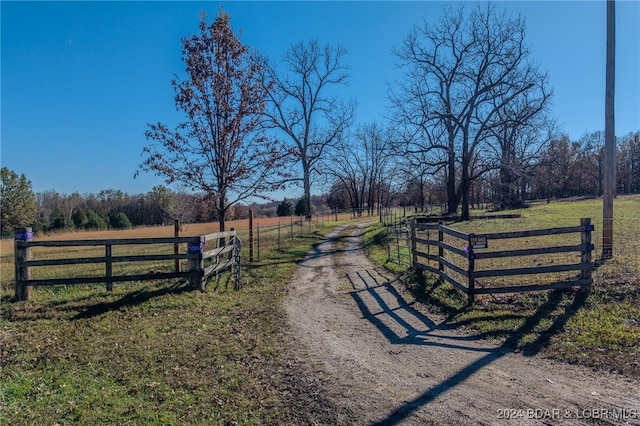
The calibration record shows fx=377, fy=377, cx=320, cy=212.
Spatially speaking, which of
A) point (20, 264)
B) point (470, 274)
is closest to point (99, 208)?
point (20, 264)

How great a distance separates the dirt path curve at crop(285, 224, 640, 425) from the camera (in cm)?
363

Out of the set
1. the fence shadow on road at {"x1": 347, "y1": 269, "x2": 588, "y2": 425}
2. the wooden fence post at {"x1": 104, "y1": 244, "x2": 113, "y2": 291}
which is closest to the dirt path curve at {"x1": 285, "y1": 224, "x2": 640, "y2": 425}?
the fence shadow on road at {"x1": 347, "y1": 269, "x2": 588, "y2": 425}

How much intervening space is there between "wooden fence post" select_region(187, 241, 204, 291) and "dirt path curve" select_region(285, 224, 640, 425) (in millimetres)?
2729

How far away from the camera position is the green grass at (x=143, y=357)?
3896 millimetres

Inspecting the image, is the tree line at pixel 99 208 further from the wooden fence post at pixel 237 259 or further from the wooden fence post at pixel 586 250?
the wooden fence post at pixel 586 250

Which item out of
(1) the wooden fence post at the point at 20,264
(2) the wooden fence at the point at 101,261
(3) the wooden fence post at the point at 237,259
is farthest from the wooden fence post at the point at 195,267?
(1) the wooden fence post at the point at 20,264

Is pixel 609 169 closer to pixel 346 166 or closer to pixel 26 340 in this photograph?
pixel 26 340

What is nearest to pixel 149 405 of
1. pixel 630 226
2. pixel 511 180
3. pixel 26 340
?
pixel 26 340

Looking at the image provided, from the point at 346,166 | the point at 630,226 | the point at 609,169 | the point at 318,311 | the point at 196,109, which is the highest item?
the point at 346,166

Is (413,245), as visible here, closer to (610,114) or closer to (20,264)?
(610,114)

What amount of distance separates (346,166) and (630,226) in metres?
49.4

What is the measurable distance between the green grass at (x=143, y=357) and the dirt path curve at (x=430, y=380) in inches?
20.0

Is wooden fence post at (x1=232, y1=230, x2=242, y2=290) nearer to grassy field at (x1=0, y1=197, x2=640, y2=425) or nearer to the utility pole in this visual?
grassy field at (x1=0, y1=197, x2=640, y2=425)

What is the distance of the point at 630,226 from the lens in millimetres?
Result: 16844
